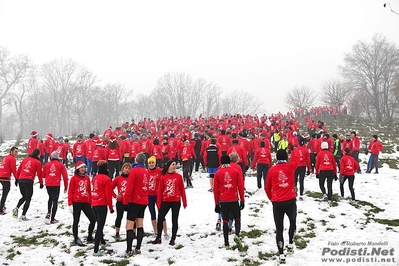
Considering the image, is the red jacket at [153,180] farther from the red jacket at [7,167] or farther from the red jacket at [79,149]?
the red jacket at [79,149]

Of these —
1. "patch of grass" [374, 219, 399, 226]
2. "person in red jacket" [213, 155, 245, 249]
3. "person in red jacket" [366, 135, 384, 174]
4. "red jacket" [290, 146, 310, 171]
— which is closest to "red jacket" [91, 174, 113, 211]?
"person in red jacket" [213, 155, 245, 249]

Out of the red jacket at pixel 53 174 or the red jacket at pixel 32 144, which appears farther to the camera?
the red jacket at pixel 32 144

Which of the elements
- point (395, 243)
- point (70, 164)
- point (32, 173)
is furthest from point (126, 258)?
point (70, 164)

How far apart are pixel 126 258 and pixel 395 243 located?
6070 millimetres

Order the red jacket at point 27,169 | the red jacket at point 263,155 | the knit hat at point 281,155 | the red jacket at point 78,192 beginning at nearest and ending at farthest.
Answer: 1. the knit hat at point 281,155
2. the red jacket at point 78,192
3. the red jacket at point 27,169
4. the red jacket at point 263,155

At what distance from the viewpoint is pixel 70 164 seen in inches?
720

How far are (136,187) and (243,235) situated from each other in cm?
304

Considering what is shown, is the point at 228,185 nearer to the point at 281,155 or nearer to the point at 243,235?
the point at 281,155

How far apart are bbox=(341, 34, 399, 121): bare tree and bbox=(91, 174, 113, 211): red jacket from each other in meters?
51.4

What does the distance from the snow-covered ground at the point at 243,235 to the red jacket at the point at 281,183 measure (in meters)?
1.28

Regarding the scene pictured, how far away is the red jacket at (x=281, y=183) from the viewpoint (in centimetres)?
562

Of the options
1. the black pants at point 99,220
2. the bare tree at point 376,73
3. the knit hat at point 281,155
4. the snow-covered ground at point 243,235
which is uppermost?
the bare tree at point 376,73

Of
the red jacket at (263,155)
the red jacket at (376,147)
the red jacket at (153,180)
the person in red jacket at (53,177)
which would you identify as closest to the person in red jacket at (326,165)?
the red jacket at (263,155)

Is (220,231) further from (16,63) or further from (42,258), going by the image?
(16,63)
